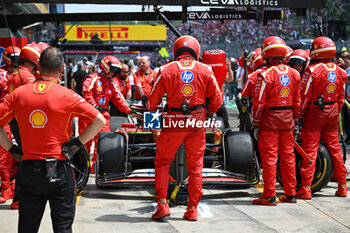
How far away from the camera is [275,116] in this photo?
6.48 m

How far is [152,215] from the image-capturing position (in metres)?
5.78

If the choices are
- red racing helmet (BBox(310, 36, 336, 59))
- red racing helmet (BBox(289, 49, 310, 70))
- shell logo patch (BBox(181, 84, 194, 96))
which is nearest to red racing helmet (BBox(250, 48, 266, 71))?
red racing helmet (BBox(289, 49, 310, 70))

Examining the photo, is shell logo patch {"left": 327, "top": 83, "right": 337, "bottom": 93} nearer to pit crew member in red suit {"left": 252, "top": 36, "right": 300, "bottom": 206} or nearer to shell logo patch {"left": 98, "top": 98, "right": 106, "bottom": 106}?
pit crew member in red suit {"left": 252, "top": 36, "right": 300, "bottom": 206}

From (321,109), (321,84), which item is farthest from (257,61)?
(321,109)

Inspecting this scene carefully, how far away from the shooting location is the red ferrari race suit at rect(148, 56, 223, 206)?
5746 mm

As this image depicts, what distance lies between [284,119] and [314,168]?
2.70 feet

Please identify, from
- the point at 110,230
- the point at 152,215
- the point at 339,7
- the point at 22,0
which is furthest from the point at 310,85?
the point at 339,7

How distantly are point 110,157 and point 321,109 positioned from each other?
8.98 feet

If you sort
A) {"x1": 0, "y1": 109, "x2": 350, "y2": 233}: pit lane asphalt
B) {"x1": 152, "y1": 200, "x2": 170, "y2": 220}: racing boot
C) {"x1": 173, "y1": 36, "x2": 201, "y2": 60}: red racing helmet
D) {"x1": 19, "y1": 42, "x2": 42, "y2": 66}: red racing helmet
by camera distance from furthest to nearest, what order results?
{"x1": 19, "y1": 42, "x2": 42, "y2": 66}: red racing helmet < {"x1": 173, "y1": 36, "x2": 201, "y2": 60}: red racing helmet < {"x1": 152, "y1": 200, "x2": 170, "y2": 220}: racing boot < {"x1": 0, "y1": 109, "x2": 350, "y2": 233}: pit lane asphalt

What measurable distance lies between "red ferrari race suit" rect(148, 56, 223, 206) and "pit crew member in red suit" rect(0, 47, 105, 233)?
197 cm

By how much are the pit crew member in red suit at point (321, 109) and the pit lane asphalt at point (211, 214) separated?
349 mm

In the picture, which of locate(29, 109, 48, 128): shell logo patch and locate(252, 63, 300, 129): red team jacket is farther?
locate(252, 63, 300, 129): red team jacket

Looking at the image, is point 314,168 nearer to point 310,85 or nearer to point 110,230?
point 310,85

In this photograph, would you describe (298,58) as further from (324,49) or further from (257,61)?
(324,49)
